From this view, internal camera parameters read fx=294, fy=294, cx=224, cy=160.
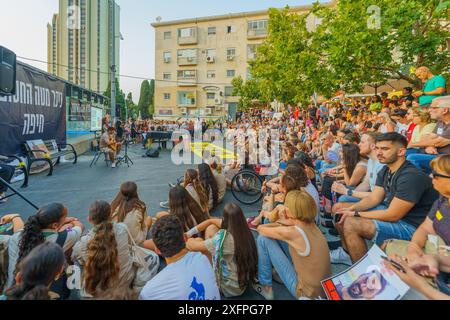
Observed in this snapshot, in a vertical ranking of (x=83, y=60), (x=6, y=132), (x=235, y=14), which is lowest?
(x=6, y=132)

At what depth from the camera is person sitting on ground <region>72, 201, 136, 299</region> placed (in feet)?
8.58

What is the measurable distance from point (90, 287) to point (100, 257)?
0.30 metres

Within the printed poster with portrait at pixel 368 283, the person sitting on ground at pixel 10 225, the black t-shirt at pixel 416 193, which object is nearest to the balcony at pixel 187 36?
the person sitting on ground at pixel 10 225

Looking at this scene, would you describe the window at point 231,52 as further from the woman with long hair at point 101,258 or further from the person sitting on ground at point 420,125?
the woman with long hair at point 101,258

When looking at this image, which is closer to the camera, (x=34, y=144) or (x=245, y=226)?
(x=245, y=226)

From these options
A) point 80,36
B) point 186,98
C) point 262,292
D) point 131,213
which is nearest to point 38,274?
point 131,213

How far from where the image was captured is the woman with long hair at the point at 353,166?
4.70 metres

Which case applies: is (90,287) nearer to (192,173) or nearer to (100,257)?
(100,257)

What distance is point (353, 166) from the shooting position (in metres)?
4.91

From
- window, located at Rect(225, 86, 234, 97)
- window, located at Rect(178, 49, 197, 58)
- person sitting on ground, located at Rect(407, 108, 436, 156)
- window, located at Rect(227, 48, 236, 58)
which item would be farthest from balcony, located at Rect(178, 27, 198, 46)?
person sitting on ground, located at Rect(407, 108, 436, 156)

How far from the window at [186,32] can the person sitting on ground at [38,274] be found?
46.6m

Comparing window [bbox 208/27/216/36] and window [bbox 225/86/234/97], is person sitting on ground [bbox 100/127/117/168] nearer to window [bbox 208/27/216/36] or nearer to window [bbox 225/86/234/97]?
window [bbox 225/86/234/97]

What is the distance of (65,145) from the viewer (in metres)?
13.1
